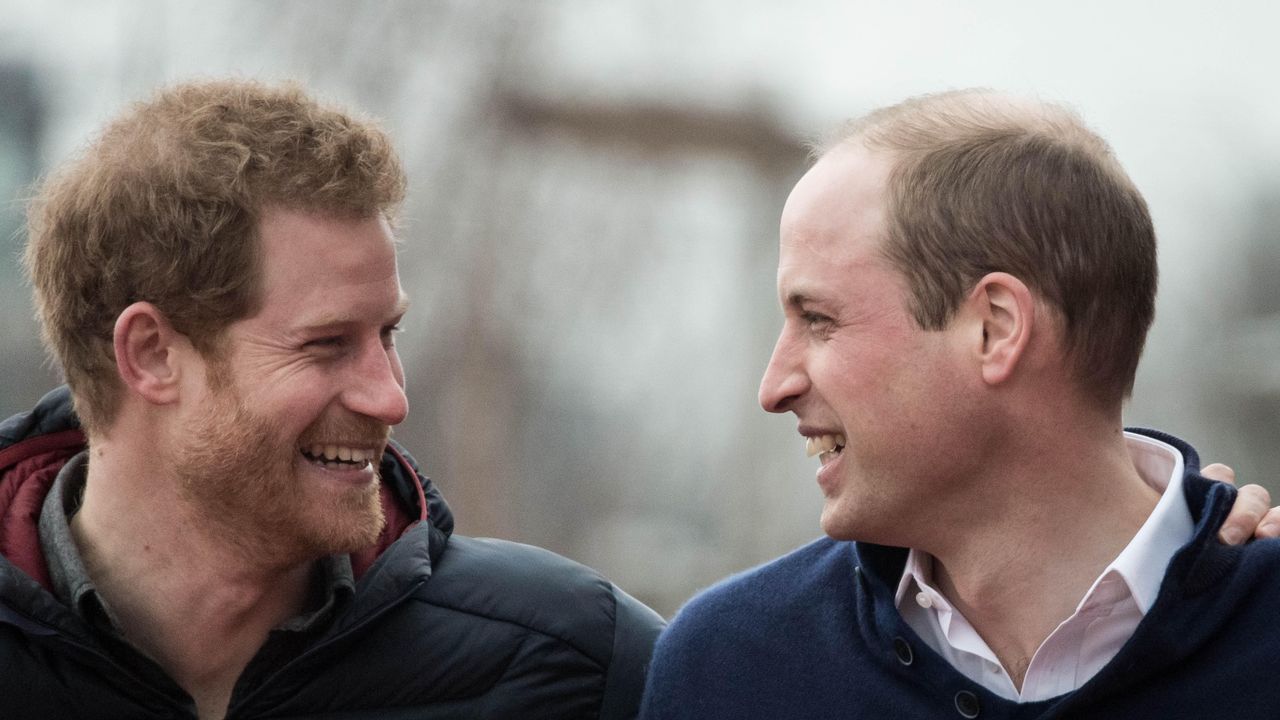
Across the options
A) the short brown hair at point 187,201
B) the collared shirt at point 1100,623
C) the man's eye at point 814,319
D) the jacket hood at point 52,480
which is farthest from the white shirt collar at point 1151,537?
the short brown hair at point 187,201

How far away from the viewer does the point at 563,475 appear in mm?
9195

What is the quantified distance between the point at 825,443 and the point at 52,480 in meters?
1.53

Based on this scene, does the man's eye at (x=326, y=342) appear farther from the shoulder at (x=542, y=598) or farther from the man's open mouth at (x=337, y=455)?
the shoulder at (x=542, y=598)

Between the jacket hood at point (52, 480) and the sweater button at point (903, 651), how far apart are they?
999mm

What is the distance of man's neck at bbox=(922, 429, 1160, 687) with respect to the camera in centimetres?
274

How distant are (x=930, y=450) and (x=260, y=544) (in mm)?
1253

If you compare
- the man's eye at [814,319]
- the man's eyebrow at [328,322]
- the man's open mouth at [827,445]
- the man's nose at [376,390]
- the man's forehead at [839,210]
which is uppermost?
the man's forehead at [839,210]

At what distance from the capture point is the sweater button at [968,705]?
8.66ft

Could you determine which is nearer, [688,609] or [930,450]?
[930,450]

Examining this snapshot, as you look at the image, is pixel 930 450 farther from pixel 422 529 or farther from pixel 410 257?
pixel 410 257

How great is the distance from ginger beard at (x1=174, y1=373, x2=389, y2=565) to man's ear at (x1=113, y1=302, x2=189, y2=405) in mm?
95

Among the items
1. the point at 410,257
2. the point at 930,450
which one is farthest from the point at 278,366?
the point at 410,257

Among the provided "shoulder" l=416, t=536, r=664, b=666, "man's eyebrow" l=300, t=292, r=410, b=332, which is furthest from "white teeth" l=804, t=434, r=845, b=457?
"man's eyebrow" l=300, t=292, r=410, b=332

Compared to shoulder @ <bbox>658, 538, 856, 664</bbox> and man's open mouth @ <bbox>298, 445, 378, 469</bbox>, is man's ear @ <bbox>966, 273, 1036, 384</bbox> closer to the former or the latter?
shoulder @ <bbox>658, 538, 856, 664</bbox>
